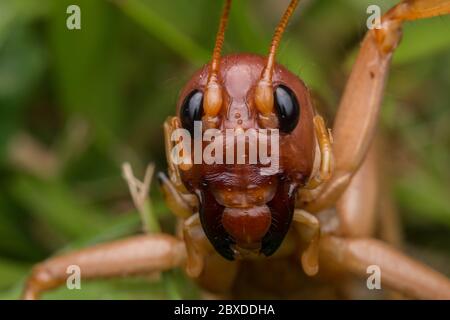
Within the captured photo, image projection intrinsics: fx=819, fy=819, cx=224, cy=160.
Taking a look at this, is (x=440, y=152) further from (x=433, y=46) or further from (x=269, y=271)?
(x=269, y=271)

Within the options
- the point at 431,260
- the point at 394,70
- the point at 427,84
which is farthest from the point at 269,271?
the point at 427,84

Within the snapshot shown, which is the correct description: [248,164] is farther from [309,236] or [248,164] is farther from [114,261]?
[114,261]

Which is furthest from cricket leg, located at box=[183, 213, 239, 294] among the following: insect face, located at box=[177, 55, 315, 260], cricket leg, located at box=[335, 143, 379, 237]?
cricket leg, located at box=[335, 143, 379, 237]

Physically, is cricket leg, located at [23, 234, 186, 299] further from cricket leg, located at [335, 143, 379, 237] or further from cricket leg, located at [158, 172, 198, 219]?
cricket leg, located at [335, 143, 379, 237]

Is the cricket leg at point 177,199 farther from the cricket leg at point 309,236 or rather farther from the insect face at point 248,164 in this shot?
the cricket leg at point 309,236

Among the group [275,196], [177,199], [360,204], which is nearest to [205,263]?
[177,199]
